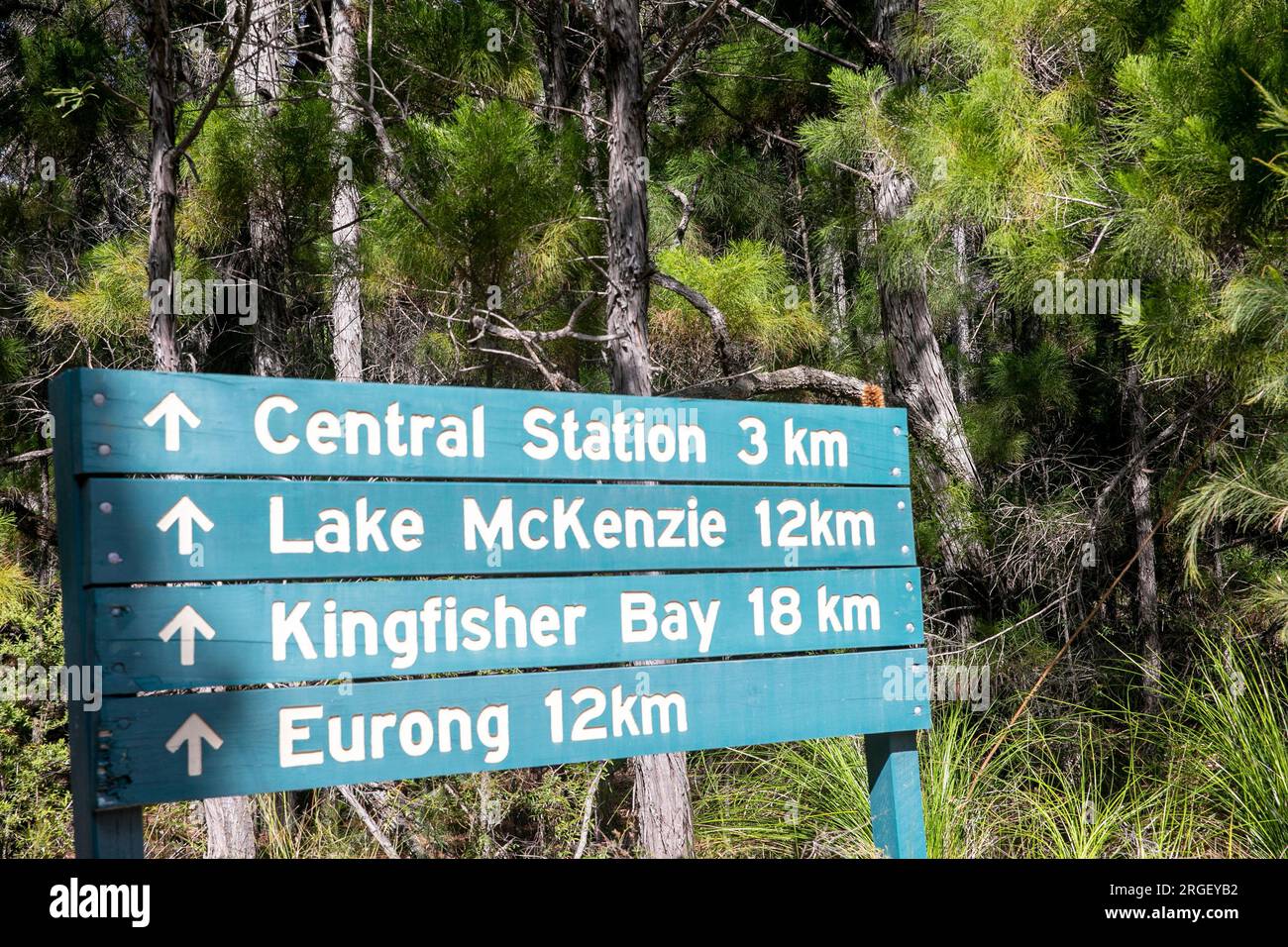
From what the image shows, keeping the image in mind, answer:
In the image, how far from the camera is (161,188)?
4.59m

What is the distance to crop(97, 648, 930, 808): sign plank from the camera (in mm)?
2020

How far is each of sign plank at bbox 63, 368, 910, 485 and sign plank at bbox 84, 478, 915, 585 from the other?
0.15 ft

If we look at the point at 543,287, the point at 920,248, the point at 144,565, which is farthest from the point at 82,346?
the point at 144,565

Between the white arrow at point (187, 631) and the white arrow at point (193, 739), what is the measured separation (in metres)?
0.11

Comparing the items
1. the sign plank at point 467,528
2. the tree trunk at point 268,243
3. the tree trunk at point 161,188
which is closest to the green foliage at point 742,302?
the tree trunk at point 268,243

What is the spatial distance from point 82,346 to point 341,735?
6602mm

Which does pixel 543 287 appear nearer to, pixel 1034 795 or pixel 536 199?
pixel 536 199

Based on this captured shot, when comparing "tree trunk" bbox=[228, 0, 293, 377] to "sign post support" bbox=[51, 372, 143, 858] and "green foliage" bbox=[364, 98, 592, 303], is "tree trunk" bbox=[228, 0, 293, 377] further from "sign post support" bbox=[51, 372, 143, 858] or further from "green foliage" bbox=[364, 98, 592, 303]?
"sign post support" bbox=[51, 372, 143, 858]

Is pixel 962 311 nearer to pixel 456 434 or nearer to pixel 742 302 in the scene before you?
pixel 742 302

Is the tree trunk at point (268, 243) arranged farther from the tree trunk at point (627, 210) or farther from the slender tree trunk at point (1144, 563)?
the slender tree trunk at point (1144, 563)

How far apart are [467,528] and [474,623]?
Answer: 199mm

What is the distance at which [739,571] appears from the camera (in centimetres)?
267

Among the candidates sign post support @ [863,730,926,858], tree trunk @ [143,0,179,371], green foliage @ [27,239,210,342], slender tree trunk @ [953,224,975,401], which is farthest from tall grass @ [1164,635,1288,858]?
green foliage @ [27,239,210,342]

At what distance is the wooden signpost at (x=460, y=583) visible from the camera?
2018mm
